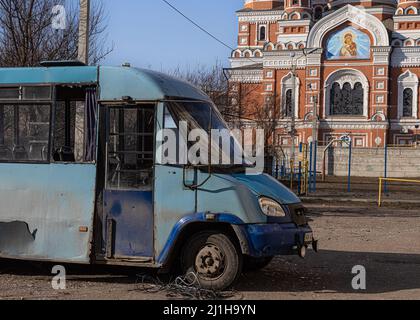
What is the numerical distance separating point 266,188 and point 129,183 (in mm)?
1803

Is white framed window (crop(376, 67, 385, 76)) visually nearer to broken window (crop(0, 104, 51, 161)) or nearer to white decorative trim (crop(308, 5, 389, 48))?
white decorative trim (crop(308, 5, 389, 48))

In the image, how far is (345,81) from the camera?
63.8 m

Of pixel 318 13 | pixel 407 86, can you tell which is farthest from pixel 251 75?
pixel 407 86

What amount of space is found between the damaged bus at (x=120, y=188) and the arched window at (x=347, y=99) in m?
56.8

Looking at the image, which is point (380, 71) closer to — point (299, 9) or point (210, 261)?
point (299, 9)

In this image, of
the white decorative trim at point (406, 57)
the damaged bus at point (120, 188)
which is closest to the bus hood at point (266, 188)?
the damaged bus at point (120, 188)

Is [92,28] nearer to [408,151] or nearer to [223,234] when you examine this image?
[223,234]

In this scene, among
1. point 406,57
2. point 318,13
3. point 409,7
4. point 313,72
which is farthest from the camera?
point 318,13

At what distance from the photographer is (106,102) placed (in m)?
8.45

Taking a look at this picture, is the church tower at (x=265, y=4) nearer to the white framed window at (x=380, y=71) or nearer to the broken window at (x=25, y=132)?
the white framed window at (x=380, y=71)

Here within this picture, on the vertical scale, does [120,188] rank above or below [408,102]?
below

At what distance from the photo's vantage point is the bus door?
8102 millimetres

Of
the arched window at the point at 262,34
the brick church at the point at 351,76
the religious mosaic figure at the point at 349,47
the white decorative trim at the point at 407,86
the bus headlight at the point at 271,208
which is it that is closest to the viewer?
the bus headlight at the point at 271,208

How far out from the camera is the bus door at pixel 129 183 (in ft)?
26.6
